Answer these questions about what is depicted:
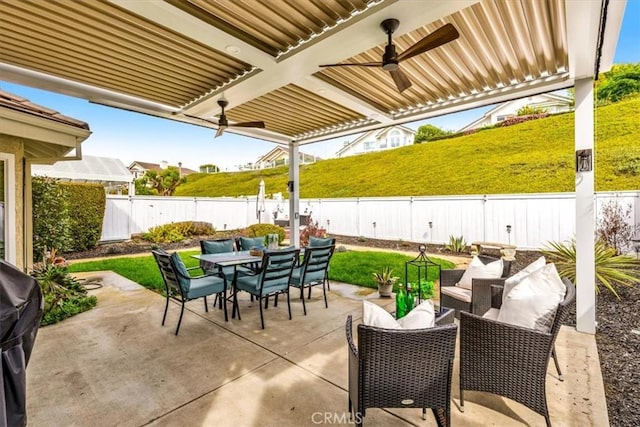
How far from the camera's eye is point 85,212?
28.7ft

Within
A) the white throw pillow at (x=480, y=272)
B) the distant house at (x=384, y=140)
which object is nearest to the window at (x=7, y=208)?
the white throw pillow at (x=480, y=272)

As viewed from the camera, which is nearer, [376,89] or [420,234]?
[376,89]

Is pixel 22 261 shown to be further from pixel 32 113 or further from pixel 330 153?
pixel 330 153

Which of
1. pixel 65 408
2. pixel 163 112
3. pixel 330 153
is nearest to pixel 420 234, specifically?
pixel 163 112

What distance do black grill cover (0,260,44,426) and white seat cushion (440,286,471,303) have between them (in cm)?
344

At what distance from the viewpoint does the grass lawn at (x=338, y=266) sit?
5.82 metres

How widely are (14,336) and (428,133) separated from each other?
77.6 ft

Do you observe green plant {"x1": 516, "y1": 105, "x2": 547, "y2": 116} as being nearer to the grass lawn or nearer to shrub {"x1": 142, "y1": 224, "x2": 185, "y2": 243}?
the grass lawn

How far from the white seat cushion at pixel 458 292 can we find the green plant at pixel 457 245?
510 centimetres

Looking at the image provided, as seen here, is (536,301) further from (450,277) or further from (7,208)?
(7,208)

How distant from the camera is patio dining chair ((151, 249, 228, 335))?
138 inches

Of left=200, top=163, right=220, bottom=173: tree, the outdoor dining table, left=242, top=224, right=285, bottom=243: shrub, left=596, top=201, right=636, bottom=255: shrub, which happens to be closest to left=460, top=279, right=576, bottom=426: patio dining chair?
the outdoor dining table

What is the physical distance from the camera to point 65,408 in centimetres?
222

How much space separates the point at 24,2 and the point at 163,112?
8.08 ft
